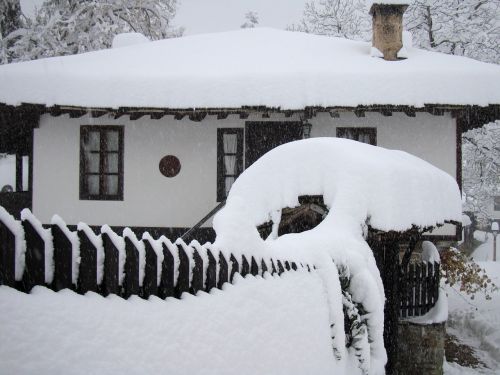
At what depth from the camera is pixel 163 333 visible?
1.89 m

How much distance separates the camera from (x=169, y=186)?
33.2ft

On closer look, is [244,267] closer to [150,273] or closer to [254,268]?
[254,268]

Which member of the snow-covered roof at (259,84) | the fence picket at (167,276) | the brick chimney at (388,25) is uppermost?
the brick chimney at (388,25)

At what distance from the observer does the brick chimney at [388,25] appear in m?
10.8

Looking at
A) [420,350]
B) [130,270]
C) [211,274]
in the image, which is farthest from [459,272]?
[130,270]

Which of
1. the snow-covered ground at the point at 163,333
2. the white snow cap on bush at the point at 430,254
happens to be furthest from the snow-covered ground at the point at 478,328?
the snow-covered ground at the point at 163,333

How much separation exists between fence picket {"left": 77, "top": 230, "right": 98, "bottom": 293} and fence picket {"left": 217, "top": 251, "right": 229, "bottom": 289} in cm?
85

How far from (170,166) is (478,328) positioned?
800 cm

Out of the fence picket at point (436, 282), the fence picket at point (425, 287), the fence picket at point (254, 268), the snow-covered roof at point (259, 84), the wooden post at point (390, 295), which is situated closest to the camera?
the fence picket at point (254, 268)

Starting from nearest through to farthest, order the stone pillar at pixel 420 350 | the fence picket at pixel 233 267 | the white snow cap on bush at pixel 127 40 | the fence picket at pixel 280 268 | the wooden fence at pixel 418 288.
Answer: the fence picket at pixel 233 267 → the fence picket at pixel 280 268 → the stone pillar at pixel 420 350 → the wooden fence at pixel 418 288 → the white snow cap on bush at pixel 127 40

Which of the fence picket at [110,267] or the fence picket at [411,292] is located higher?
the fence picket at [110,267]

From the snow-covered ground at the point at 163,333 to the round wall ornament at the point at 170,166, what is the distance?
7.37 meters

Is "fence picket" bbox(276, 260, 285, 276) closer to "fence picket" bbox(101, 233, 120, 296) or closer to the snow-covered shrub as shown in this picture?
"fence picket" bbox(101, 233, 120, 296)

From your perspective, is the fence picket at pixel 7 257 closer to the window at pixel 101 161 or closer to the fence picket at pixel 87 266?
the fence picket at pixel 87 266
